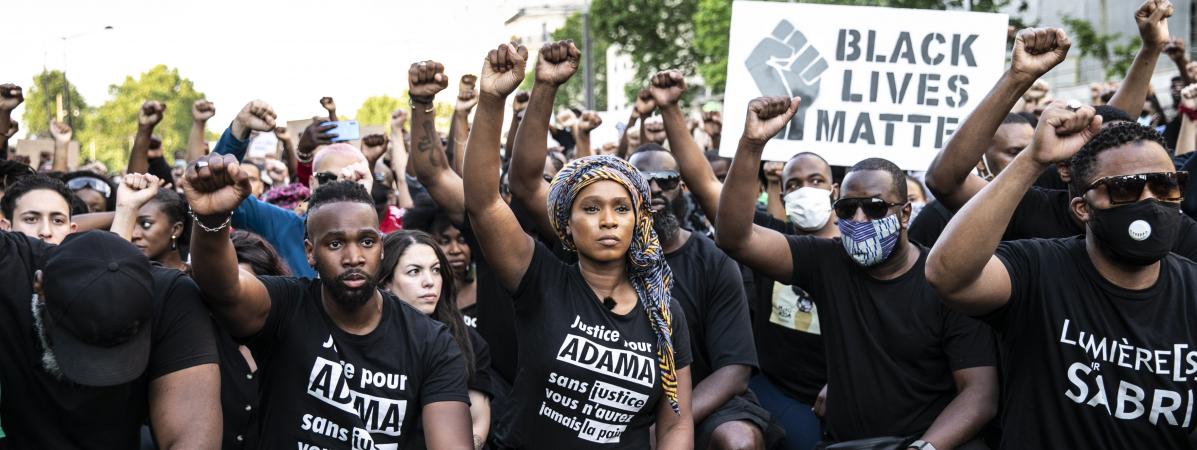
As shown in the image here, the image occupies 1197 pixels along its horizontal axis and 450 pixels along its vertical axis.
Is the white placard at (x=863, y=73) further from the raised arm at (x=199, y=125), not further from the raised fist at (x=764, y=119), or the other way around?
the raised arm at (x=199, y=125)

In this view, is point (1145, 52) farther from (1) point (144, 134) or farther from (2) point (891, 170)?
(1) point (144, 134)

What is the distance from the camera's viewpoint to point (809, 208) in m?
6.21

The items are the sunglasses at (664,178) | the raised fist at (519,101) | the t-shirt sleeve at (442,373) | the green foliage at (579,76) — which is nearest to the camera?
the t-shirt sleeve at (442,373)

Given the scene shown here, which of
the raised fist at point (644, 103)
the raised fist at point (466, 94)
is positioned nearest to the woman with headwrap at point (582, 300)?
the raised fist at point (466, 94)

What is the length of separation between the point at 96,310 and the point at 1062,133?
9.70 feet

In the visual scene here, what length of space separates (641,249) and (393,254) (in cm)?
169

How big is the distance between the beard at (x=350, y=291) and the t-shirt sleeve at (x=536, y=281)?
1.73 ft

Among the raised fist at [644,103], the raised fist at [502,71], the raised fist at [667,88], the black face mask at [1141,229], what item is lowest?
the black face mask at [1141,229]

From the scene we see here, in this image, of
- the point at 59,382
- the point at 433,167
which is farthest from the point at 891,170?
the point at 59,382

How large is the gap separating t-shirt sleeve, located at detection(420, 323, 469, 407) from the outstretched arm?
3.59 meters

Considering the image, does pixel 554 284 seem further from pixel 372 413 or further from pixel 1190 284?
pixel 1190 284

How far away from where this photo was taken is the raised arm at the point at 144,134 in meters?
7.17

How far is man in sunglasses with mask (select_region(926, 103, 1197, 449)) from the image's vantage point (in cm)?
367

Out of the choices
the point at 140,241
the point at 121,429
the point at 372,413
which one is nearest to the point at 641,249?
the point at 372,413
